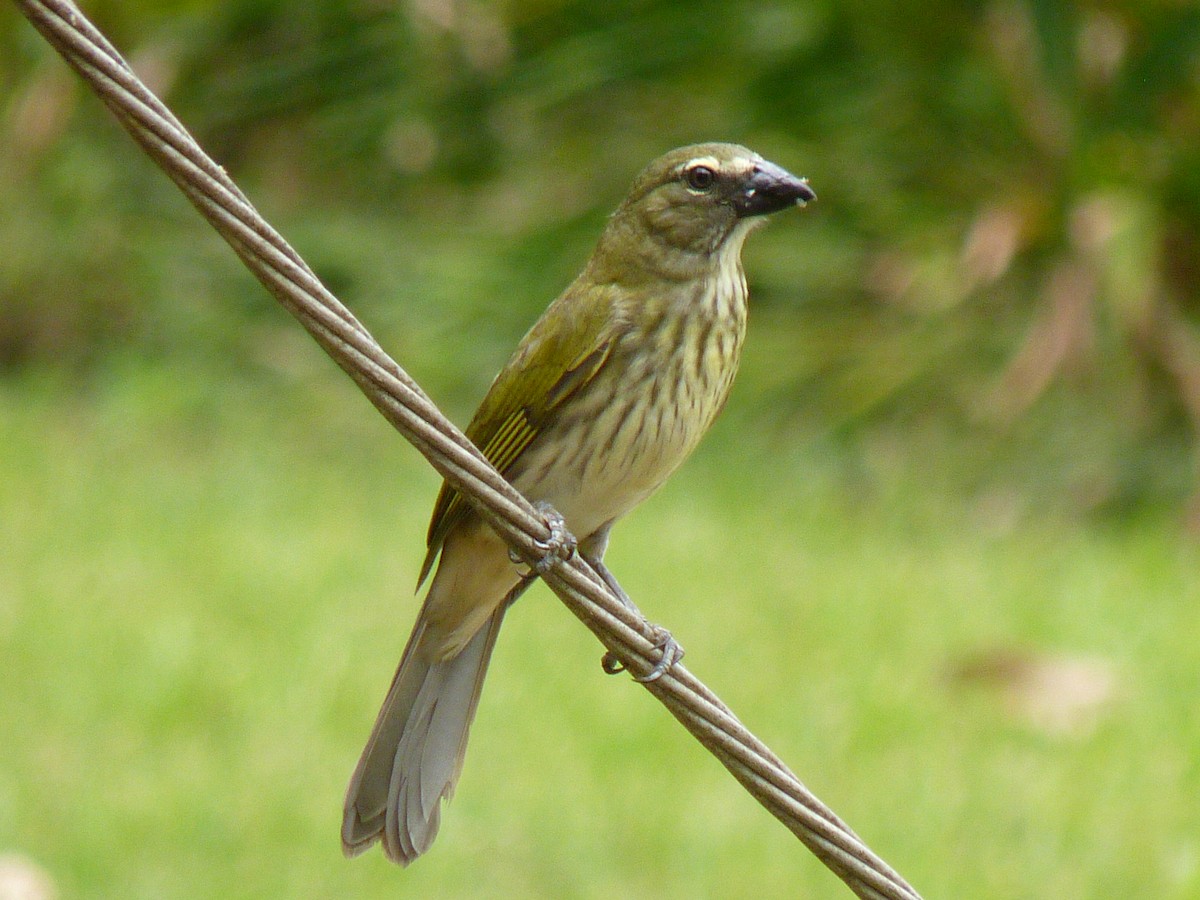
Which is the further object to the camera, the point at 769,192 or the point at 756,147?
the point at 756,147

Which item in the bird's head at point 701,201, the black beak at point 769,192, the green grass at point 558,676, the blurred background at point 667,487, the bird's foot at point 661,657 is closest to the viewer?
the bird's foot at point 661,657

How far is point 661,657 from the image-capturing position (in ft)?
8.38

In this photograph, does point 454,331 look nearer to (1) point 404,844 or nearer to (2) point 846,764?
(2) point 846,764

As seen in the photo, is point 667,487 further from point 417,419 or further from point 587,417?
point 417,419

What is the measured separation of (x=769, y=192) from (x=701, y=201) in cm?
17

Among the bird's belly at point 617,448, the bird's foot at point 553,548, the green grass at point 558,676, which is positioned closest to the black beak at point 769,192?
the bird's belly at point 617,448

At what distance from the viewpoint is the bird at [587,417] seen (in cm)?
349

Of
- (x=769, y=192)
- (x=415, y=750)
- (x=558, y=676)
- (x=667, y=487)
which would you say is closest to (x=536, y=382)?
(x=769, y=192)

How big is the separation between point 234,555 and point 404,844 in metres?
3.87

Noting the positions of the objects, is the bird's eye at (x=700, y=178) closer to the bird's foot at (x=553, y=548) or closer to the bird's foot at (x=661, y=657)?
the bird's foot at (x=661, y=657)

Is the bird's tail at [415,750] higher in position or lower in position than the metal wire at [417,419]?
higher

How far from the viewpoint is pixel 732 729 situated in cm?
244

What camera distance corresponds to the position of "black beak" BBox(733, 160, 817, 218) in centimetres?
340

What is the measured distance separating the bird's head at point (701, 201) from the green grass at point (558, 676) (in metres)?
1.99
